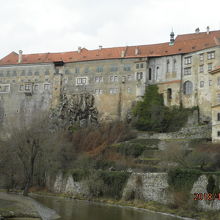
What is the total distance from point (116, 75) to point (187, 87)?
465 inches

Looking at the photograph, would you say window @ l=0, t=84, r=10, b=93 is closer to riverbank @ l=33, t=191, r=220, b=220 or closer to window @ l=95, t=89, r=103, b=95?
window @ l=95, t=89, r=103, b=95

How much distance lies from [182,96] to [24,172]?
24.2 meters

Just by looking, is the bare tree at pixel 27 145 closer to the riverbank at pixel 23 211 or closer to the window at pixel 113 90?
the riverbank at pixel 23 211

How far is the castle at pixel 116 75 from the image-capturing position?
56781 mm

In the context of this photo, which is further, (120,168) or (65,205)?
(120,168)

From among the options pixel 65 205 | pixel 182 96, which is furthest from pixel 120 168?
pixel 182 96

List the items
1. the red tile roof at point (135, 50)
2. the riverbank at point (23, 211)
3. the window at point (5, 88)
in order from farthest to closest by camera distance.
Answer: the window at point (5, 88)
the red tile roof at point (135, 50)
the riverbank at point (23, 211)

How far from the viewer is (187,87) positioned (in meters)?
57.7

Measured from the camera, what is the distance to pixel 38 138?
41094 millimetres

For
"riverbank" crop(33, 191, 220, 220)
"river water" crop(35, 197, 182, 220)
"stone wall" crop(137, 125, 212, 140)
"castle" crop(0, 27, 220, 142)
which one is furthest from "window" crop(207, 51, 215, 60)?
"river water" crop(35, 197, 182, 220)

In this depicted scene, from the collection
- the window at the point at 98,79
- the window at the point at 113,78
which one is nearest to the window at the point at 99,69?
the window at the point at 98,79

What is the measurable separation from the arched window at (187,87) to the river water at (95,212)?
25.1 m

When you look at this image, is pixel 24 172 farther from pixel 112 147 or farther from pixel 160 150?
pixel 160 150

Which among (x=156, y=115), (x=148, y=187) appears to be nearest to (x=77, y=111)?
(x=156, y=115)
